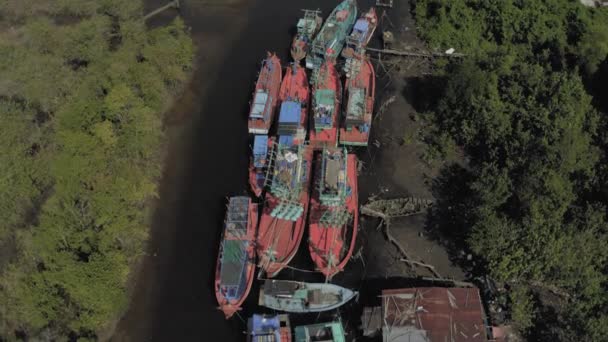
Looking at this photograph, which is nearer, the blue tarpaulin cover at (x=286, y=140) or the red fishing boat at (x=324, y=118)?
the blue tarpaulin cover at (x=286, y=140)

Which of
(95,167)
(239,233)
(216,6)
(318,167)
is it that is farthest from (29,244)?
(216,6)

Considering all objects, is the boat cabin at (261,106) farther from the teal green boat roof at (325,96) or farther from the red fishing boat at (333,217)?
the red fishing boat at (333,217)

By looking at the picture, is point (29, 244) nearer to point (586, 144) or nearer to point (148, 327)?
point (148, 327)

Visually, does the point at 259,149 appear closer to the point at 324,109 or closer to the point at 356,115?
the point at 324,109

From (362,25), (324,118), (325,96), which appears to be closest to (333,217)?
(324,118)

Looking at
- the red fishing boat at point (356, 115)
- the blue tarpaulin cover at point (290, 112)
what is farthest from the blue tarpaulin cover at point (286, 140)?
the red fishing boat at point (356, 115)
